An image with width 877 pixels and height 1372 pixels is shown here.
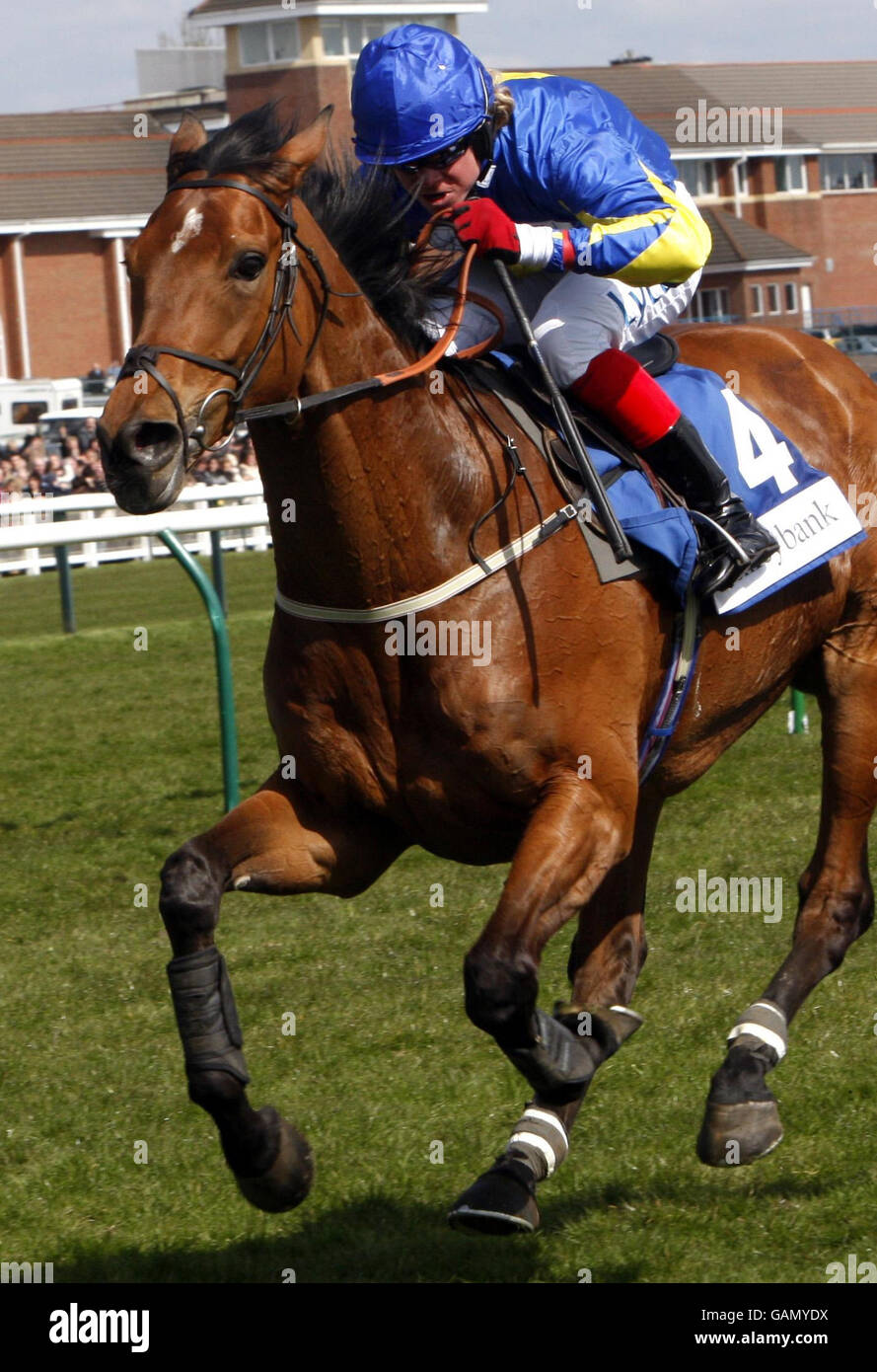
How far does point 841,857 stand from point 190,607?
850cm

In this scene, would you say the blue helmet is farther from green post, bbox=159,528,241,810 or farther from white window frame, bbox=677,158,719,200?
white window frame, bbox=677,158,719,200

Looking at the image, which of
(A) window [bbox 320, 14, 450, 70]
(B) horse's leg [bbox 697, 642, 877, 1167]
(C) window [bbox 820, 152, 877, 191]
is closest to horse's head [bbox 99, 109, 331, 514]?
(B) horse's leg [bbox 697, 642, 877, 1167]

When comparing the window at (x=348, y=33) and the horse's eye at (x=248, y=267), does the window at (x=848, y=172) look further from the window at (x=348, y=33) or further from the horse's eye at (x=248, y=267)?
the horse's eye at (x=248, y=267)

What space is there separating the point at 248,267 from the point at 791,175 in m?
57.9

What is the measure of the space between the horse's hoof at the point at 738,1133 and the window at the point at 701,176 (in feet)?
178

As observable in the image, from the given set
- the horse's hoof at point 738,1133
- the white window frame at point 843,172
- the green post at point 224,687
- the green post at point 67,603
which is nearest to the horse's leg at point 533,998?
the horse's hoof at point 738,1133

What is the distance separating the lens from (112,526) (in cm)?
751

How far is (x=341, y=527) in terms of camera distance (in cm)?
333

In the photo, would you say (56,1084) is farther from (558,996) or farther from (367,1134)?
(558,996)

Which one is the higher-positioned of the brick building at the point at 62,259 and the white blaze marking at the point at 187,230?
the brick building at the point at 62,259

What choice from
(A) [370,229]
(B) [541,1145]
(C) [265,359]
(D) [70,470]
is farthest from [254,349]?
(D) [70,470]

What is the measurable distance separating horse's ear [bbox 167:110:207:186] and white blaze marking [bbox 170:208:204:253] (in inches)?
9.5

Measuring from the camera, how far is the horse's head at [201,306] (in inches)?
111
